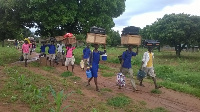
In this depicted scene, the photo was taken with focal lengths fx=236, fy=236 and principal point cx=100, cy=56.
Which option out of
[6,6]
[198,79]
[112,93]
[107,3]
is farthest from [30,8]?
[198,79]

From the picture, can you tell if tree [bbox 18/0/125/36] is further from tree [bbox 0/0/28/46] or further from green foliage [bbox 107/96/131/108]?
green foliage [bbox 107/96/131/108]

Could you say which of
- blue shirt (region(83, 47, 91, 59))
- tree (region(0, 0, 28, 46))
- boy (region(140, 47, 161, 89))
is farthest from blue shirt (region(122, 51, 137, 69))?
tree (region(0, 0, 28, 46))

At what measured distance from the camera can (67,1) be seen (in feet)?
57.0

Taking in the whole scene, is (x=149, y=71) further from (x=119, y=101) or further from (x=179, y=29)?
(x=179, y=29)

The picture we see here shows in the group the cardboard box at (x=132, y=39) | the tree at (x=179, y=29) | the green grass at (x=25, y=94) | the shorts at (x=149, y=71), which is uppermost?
the tree at (x=179, y=29)

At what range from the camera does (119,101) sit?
26.6 ft

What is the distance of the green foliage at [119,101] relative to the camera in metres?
7.84

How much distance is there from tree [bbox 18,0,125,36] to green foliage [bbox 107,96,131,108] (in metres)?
9.13

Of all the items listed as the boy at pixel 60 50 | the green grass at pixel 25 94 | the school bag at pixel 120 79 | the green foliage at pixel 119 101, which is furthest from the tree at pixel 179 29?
the green grass at pixel 25 94

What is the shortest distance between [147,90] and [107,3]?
957 cm

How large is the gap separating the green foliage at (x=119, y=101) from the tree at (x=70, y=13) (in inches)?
360

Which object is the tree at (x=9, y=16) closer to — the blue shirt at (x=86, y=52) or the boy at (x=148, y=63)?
the blue shirt at (x=86, y=52)

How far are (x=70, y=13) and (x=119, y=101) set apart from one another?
10045mm

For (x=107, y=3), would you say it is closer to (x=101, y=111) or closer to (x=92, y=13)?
(x=92, y=13)
